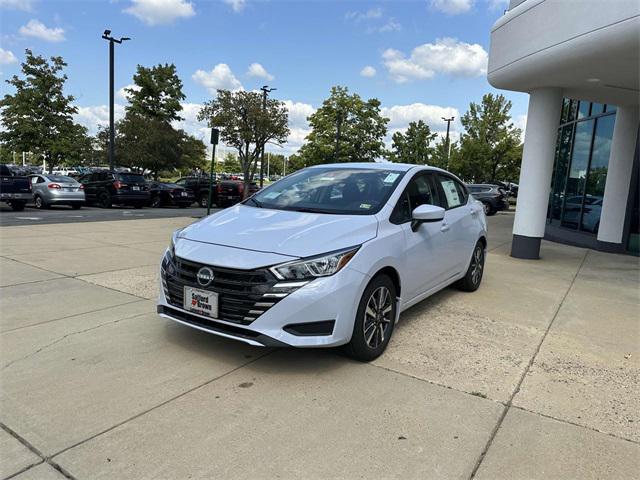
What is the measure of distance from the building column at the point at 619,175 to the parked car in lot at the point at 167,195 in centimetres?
1858

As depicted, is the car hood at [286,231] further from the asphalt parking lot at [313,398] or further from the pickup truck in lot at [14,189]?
the pickup truck in lot at [14,189]

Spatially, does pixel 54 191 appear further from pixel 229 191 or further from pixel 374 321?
pixel 374 321

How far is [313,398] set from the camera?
315cm

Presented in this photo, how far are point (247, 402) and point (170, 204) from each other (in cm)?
2228

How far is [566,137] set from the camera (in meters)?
15.1

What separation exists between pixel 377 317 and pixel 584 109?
1303cm

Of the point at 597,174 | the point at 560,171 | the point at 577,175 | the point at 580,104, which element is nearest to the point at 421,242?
the point at 597,174

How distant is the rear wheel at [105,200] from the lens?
20656 millimetres

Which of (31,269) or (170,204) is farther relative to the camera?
(170,204)

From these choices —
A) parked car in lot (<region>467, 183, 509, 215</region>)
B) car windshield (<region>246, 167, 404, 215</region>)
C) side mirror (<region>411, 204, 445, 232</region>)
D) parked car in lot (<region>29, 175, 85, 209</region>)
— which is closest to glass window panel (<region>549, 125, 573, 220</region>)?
parked car in lot (<region>467, 183, 509, 215</region>)

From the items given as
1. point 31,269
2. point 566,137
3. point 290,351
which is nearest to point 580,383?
point 290,351

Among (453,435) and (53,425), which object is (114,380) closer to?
(53,425)

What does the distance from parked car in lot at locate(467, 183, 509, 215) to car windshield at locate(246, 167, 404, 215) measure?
20379 mm

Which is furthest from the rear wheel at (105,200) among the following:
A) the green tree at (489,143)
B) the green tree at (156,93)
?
the green tree at (489,143)
